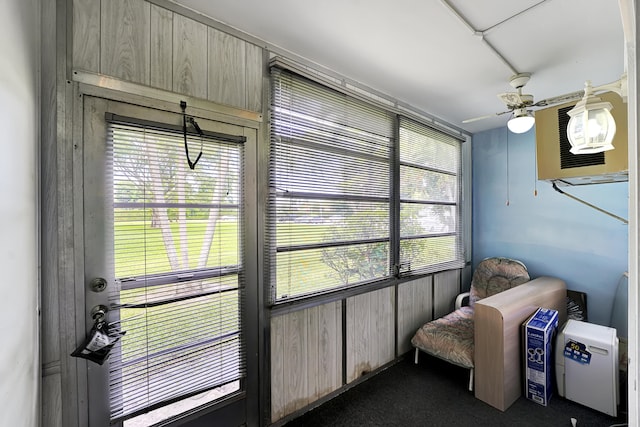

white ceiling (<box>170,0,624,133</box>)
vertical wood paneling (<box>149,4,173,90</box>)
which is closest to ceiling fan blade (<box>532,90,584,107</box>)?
white ceiling (<box>170,0,624,133</box>)

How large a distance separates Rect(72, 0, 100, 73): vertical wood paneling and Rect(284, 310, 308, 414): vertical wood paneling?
1837mm

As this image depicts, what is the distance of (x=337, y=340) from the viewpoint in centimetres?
230

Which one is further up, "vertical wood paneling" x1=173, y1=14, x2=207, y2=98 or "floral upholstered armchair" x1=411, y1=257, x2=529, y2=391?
"vertical wood paneling" x1=173, y1=14, x2=207, y2=98

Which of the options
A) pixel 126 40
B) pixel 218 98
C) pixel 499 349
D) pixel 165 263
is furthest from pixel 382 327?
pixel 126 40

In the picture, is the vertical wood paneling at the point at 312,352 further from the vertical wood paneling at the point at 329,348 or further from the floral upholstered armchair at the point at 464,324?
the floral upholstered armchair at the point at 464,324

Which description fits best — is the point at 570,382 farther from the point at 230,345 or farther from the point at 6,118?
the point at 6,118

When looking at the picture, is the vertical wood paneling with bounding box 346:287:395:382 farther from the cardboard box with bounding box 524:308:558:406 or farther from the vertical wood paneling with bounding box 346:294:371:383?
the cardboard box with bounding box 524:308:558:406

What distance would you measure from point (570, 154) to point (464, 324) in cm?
188

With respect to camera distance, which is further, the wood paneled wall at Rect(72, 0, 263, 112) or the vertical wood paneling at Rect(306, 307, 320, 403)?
the vertical wood paneling at Rect(306, 307, 320, 403)

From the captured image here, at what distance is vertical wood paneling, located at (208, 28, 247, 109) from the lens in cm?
170

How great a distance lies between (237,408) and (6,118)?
1.85 meters

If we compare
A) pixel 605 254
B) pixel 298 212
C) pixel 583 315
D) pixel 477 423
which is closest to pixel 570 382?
pixel 477 423

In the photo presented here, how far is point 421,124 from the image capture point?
3.11 m

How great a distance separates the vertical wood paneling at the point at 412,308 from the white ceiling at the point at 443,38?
2029 millimetres
